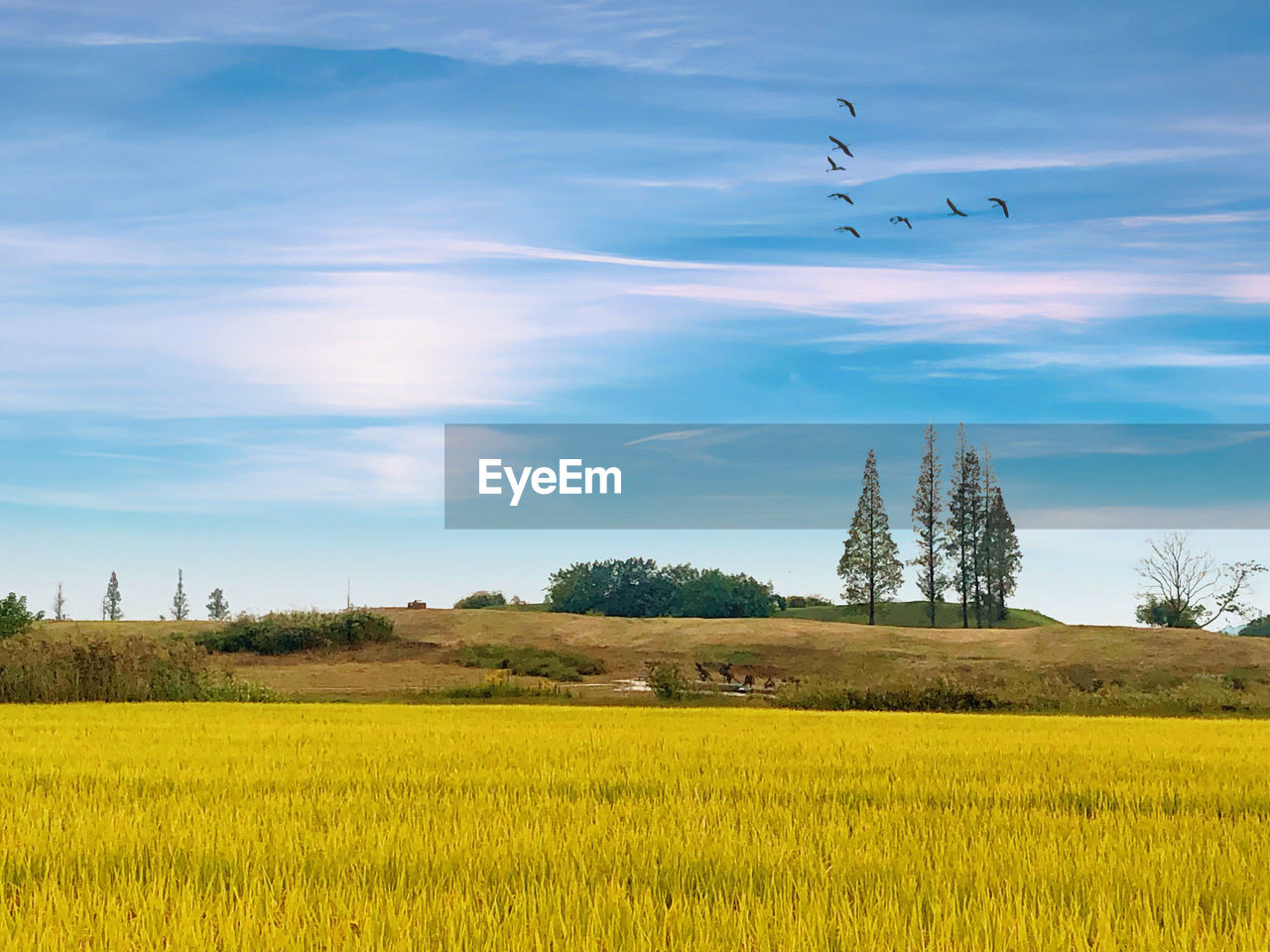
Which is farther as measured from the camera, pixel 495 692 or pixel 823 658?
pixel 823 658

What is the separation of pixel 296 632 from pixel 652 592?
202 ft

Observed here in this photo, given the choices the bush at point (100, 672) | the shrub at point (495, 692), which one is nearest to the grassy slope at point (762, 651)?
the shrub at point (495, 692)

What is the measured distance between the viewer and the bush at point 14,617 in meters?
37.0

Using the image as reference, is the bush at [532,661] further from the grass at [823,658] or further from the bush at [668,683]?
the bush at [668,683]

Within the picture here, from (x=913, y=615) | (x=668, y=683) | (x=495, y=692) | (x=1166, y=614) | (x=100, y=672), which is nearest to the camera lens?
(x=100, y=672)

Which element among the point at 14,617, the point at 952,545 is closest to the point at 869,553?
the point at 952,545

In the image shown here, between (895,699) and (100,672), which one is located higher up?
(100,672)

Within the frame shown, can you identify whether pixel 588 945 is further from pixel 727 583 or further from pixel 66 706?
pixel 727 583

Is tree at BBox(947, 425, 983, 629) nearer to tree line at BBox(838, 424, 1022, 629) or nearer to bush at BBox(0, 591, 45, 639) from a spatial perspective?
tree line at BBox(838, 424, 1022, 629)

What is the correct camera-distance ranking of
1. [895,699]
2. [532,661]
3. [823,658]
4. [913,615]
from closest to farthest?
[895,699] < [532,661] < [823,658] < [913,615]

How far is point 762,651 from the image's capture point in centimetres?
5131

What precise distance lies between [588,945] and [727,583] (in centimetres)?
10974

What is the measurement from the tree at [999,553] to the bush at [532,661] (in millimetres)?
58634

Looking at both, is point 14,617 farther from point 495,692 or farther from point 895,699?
point 895,699
